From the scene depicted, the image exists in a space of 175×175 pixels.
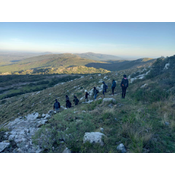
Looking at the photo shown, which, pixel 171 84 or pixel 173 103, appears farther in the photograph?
pixel 171 84

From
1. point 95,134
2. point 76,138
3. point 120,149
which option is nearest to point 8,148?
point 76,138

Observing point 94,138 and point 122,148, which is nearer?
point 122,148

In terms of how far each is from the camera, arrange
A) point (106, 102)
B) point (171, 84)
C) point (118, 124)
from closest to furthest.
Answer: point (118, 124)
point (106, 102)
point (171, 84)

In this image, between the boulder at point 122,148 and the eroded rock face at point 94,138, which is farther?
the eroded rock face at point 94,138

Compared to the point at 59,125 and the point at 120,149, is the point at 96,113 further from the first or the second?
the point at 120,149

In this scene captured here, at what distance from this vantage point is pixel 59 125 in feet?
15.7

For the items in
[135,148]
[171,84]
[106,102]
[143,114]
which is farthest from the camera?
[171,84]

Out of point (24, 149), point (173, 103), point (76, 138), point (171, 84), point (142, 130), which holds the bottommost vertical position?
point (24, 149)

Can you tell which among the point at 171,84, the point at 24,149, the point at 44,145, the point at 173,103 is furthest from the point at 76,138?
the point at 171,84

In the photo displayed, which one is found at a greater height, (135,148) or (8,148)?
(135,148)

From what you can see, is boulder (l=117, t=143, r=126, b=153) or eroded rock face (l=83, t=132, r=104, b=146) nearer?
boulder (l=117, t=143, r=126, b=153)

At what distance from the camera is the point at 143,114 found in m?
5.23

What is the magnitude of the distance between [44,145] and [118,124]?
310 cm

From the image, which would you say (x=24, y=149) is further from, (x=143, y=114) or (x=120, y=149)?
(x=143, y=114)
